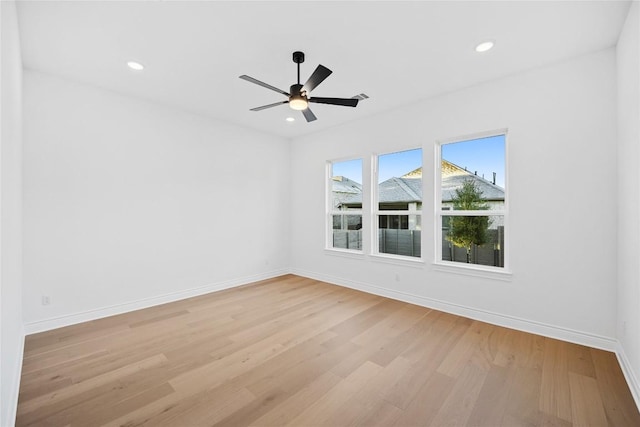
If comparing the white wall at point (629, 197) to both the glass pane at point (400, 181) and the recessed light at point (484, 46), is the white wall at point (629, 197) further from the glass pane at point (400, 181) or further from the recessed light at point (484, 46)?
the glass pane at point (400, 181)

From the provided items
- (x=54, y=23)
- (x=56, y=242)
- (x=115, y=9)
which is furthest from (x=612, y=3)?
(x=56, y=242)

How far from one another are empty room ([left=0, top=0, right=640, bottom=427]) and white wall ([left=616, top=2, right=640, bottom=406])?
33 millimetres

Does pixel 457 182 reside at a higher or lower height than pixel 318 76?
lower

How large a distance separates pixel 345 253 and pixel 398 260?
41.4 inches

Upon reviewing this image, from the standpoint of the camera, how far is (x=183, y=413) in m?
1.87

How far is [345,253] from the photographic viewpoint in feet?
16.3

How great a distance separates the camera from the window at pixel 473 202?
3.47 m

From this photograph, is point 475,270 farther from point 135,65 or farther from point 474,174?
point 135,65

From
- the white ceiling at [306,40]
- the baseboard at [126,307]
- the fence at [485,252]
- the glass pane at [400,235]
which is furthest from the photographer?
the glass pane at [400,235]

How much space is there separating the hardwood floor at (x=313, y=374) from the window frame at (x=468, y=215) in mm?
624

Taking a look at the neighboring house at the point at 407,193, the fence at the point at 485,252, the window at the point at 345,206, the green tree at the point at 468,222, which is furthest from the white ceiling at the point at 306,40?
the fence at the point at 485,252

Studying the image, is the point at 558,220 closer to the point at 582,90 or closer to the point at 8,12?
the point at 582,90

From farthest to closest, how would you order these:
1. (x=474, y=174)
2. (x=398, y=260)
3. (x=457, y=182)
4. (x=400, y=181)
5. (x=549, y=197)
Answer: (x=400, y=181) < (x=398, y=260) < (x=457, y=182) < (x=474, y=174) < (x=549, y=197)

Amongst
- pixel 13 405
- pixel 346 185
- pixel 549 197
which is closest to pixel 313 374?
pixel 13 405
